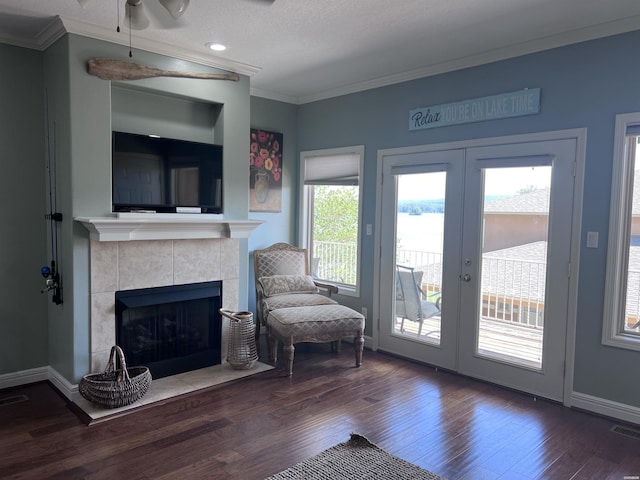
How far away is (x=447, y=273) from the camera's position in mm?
4047

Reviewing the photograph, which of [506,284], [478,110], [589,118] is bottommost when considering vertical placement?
[506,284]

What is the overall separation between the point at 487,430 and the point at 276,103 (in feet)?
12.6

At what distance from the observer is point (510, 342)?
3.70 meters

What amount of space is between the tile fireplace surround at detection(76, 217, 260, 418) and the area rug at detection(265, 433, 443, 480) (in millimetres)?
1739

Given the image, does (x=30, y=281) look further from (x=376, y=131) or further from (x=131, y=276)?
(x=376, y=131)

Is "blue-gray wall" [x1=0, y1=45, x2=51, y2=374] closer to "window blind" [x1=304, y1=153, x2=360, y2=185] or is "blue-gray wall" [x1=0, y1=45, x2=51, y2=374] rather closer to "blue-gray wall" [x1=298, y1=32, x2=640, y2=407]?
"window blind" [x1=304, y1=153, x2=360, y2=185]

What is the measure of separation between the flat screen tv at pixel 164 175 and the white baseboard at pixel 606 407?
313 cm

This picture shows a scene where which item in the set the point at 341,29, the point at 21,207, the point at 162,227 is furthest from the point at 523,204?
the point at 21,207

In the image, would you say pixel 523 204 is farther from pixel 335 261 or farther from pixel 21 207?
pixel 21 207

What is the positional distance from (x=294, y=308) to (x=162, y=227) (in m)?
1.36

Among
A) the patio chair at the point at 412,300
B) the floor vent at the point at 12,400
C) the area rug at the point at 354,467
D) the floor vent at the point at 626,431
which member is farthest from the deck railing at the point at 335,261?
the floor vent at the point at 12,400

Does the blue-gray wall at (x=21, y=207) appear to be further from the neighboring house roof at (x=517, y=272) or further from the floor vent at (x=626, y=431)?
the floor vent at (x=626, y=431)

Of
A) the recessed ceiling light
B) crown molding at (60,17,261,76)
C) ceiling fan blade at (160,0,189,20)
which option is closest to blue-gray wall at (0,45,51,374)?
crown molding at (60,17,261,76)

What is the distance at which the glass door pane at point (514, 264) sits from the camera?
139 inches
